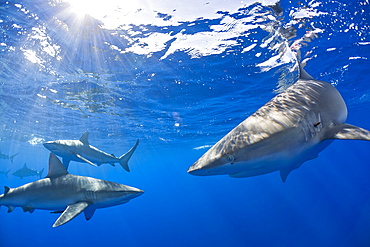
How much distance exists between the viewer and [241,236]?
32.1 meters

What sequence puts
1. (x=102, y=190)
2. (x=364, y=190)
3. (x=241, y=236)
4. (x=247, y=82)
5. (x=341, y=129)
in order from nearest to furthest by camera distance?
(x=341, y=129)
(x=102, y=190)
(x=247, y=82)
(x=241, y=236)
(x=364, y=190)

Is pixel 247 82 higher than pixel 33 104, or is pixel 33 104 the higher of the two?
pixel 33 104

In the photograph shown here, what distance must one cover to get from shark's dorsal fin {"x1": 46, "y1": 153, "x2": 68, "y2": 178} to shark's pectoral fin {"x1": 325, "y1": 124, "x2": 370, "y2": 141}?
626 centimetres

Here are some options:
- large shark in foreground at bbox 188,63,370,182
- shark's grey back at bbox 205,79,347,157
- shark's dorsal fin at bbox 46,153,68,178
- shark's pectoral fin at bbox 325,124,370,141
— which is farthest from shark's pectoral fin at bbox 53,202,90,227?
shark's pectoral fin at bbox 325,124,370,141

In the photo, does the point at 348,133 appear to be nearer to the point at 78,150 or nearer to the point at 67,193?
the point at 67,193

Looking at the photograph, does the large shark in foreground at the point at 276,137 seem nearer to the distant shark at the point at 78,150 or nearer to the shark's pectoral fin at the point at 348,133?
the shark's pectoral fin at the point at 348,133

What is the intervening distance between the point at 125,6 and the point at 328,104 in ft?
23.1

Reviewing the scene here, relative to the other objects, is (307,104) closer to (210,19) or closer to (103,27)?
(210,19)

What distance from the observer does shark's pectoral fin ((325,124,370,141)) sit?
7.82ft

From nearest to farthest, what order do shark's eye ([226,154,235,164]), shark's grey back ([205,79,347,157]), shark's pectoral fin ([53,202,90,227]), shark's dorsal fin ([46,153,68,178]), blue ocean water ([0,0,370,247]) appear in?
shark's eye ([226,154,235,164]) → shark's grey back ([205,79,347,157]) → shark's pectoral fin ([53,202,90,227]) → shark's dorsal fin ([46,153,68,178]) → blue ocean water ([0,0,370,247])

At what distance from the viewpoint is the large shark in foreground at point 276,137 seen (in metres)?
2.30

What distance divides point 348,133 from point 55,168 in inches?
258

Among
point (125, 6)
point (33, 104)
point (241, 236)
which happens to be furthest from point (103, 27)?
point (241, 236)

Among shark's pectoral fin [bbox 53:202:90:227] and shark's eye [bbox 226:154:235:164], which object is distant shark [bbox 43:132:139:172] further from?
shark's eye [bbox 226:154:235:164]
